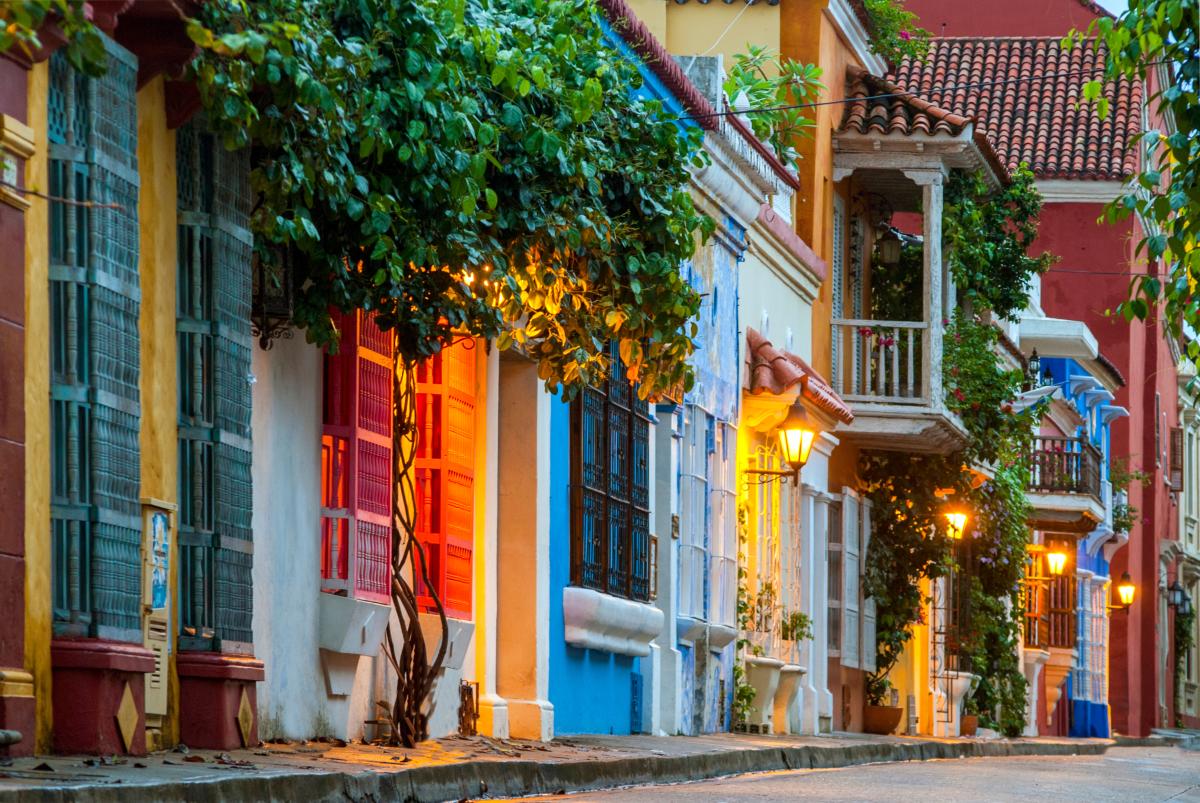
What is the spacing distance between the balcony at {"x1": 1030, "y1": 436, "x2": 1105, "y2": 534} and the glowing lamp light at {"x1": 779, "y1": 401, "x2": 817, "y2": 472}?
1613 centimetres

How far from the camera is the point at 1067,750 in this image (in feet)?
93.1

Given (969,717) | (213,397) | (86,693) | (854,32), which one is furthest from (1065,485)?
(86,693)

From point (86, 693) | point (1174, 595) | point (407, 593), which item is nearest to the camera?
point (86, 693)

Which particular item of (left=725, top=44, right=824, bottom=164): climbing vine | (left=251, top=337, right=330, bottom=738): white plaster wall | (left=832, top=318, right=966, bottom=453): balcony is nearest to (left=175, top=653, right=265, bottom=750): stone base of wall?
(left=251, top=337, right=330, bottom=738): white plaster wall

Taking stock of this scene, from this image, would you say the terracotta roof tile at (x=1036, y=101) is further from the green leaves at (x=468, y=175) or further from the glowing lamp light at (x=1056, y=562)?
the green leaves at (x=468, y=175)

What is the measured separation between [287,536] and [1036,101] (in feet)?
102

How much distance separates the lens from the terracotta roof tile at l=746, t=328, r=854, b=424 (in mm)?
21547

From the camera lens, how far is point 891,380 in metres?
26.3

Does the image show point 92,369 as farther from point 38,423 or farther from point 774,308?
point 774,308

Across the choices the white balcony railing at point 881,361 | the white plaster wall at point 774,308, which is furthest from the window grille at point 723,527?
the white balcony railing at point 881,361

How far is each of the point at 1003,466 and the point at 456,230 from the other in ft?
64.7

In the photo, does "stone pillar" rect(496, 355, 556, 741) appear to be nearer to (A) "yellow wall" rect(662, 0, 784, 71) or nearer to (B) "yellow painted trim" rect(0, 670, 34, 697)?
(B) "yellow painted trim" rect(0, 670, 34, 697)

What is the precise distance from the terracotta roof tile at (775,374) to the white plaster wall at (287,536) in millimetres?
9249

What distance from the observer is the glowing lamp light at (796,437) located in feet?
69.8
